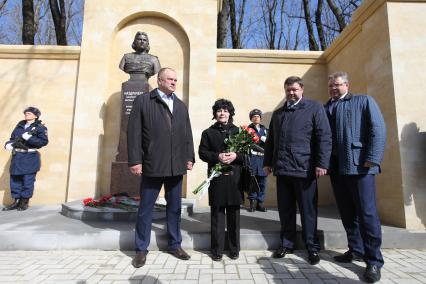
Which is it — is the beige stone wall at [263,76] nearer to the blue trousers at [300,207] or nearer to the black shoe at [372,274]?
the blue trousers at [300,207]

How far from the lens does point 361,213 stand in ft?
9.89

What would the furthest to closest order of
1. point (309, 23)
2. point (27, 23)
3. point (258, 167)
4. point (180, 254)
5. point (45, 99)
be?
1. point (309, 23)
2. point (27, 23)
3. point (45, 99)
4. point (258, 167)
5. point (180, 254)

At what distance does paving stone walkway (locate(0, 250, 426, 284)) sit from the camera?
111 inches

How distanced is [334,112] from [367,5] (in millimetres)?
2793

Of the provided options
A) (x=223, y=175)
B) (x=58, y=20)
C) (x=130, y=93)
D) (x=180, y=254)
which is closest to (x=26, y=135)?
(x=130, y=93)

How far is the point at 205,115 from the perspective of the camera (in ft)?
22.0

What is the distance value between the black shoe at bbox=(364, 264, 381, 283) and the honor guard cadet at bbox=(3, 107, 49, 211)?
5.58 metres

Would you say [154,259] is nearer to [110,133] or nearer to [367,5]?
[110,133]

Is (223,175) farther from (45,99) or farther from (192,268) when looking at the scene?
(45,99)

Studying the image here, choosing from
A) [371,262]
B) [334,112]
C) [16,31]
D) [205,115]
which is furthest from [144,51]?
[16,31]

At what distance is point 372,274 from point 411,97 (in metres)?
2.81

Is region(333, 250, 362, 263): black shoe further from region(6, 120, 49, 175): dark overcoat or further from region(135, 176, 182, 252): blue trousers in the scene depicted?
region(6, 120, 49, 175): dark overcoat

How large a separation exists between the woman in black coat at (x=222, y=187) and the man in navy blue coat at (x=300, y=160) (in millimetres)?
508

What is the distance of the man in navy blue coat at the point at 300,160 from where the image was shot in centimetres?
325
